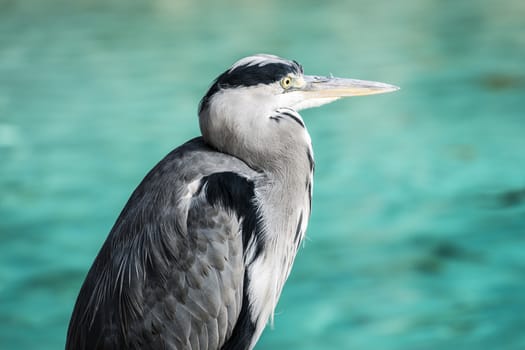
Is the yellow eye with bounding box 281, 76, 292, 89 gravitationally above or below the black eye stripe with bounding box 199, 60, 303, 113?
below

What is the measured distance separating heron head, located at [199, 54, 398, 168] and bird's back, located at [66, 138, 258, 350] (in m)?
0.07

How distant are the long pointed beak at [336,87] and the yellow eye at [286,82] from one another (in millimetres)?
71

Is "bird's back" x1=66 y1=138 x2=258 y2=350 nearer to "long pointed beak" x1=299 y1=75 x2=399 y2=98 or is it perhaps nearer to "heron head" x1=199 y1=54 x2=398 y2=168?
"heron head" x1=199 y1=54 x2=398 y2=168

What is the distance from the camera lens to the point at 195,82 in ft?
24.2

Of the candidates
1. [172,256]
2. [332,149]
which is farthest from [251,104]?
[332,149]

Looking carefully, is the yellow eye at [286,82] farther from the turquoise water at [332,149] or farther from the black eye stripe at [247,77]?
the turquoise water at [332,149]

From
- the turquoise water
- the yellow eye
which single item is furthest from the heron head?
the turquoise water

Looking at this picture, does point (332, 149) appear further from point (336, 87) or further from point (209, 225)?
point (209, 225)

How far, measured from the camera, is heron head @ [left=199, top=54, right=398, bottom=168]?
2.54 metres

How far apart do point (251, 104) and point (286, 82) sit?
130mm

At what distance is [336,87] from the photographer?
2.76m

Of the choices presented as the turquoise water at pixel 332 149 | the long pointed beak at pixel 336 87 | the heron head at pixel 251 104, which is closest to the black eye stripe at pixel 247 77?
the heron head at pixel 251 104

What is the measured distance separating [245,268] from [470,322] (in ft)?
7.86

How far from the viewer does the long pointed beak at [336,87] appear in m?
2.71
